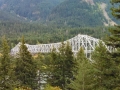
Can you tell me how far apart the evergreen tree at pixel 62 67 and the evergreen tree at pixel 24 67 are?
3090 mm

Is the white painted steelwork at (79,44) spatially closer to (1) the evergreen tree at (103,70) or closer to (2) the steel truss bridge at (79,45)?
(2) the steel truss bridge at (79,45)

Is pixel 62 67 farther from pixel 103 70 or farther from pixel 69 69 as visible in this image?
pixel 103 70

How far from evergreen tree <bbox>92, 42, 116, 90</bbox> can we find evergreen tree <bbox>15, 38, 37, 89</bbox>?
52.6 ft

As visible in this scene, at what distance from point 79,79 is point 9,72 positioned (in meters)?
8.72

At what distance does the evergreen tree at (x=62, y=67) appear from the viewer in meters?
40.5

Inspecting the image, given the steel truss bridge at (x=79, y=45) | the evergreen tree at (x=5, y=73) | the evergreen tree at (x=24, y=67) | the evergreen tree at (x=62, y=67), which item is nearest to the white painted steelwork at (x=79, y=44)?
the steel truss bridge at (x=79, y=45)

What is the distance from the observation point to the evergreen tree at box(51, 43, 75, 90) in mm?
40469

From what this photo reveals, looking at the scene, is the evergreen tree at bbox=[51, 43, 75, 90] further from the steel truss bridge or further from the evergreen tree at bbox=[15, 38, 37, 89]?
the steel truss bridge

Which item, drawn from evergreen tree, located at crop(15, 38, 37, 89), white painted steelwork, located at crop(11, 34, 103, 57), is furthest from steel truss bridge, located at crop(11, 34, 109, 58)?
evergreen tree, located at crop(15, 38, 37, 89)

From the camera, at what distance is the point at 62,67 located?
4138 cm

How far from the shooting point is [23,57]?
4016cm

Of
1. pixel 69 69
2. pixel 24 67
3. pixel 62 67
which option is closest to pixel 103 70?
pixel 62 67

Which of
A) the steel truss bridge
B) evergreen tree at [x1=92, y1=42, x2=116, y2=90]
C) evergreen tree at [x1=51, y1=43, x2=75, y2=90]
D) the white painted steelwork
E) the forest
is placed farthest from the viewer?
the white painted steelwork

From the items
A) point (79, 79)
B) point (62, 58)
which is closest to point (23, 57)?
point (62, 58)
